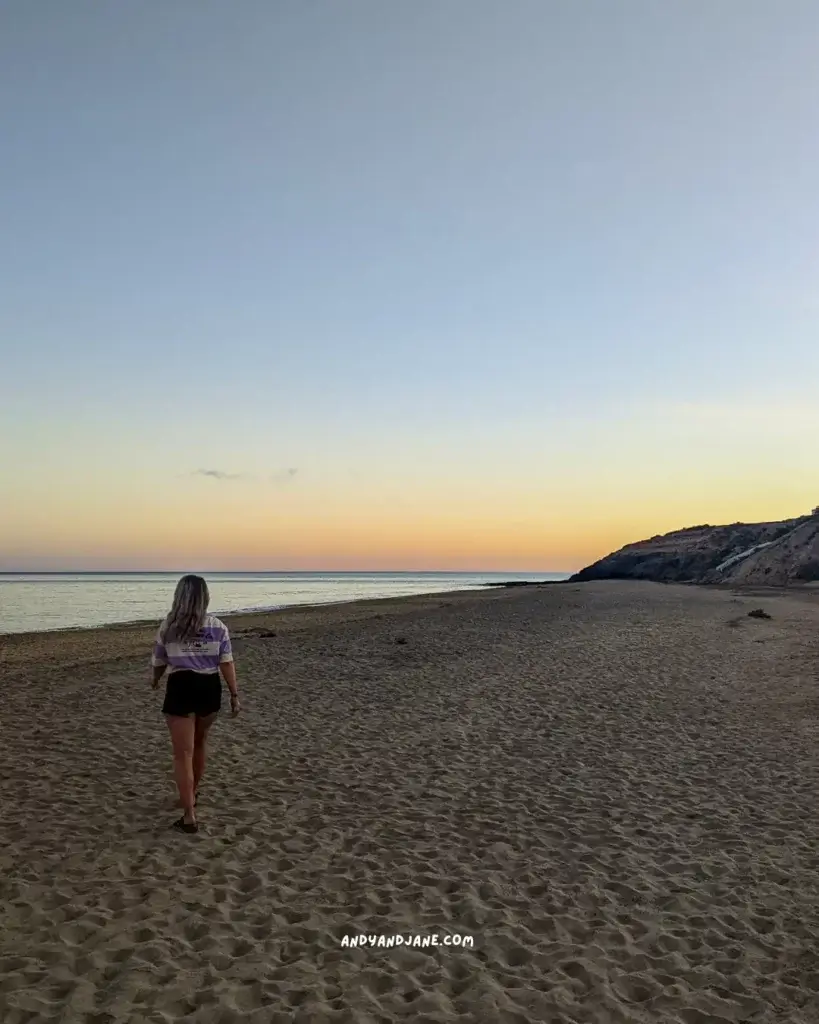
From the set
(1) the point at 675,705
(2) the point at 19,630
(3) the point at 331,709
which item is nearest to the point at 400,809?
(3) the point at 331,709

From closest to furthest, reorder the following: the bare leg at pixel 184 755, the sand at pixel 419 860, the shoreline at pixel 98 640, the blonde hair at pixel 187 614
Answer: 1. the sand at pixel 419 860
2. the blonde hair at pixel 187 614
3. the bare leg at pixel 184 755
4. the shoreline at pixel 98 640

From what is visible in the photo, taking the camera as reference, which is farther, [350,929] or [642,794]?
[642,794]

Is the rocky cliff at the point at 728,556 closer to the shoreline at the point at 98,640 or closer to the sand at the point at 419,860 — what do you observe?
the shoreline at the point at 98,640

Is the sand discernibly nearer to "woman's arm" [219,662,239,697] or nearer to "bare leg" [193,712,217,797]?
"bare leg" [193,712,217,797]

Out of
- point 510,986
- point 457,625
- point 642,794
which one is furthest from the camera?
point 457,625

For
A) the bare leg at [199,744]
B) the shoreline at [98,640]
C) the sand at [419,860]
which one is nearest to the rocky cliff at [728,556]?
the shoreline at [98,640]

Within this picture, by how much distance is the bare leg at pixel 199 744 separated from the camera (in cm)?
749

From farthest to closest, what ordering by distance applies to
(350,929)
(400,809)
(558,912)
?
(400,809) < (558,912) < (350,929)

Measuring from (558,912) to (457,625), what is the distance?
25.0m

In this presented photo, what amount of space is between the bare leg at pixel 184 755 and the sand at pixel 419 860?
302 mm

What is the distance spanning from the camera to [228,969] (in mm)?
4938

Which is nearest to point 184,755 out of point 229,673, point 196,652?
point 229,673

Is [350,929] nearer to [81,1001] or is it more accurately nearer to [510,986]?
[510,986]

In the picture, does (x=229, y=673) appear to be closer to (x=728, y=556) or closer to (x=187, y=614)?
(x=187, y=614)
